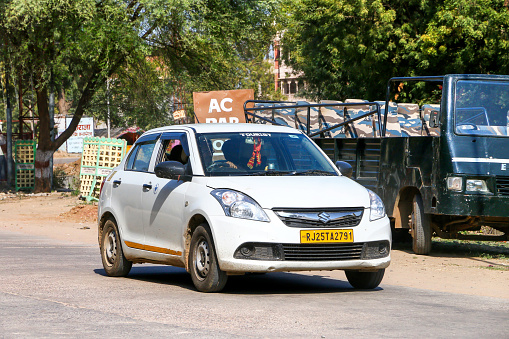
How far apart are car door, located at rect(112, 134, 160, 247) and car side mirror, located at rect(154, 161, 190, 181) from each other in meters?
0.86

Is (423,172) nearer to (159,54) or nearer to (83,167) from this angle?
(83,167)

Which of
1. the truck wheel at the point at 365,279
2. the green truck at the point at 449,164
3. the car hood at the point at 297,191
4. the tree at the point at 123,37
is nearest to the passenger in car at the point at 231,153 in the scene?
the car hood at the point at 297,191

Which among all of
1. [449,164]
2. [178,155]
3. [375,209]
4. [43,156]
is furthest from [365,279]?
[43,156]

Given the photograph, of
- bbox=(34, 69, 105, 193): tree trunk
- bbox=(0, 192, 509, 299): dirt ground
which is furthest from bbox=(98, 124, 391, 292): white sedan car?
bbox=(34, 69, 105, 193): tree trunk

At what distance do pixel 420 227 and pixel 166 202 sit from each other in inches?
218

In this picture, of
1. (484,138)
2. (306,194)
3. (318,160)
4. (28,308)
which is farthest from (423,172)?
(28,308)

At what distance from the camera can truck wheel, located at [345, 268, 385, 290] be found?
9.43 meters

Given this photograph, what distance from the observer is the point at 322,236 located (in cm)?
855

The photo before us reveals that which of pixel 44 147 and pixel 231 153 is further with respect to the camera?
pixel 44 147

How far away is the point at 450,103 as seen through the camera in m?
13.6

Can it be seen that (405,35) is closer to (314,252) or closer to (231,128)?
(231,128)

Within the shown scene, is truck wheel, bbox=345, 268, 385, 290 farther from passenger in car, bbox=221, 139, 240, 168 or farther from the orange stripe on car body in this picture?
the orange stripe on car body

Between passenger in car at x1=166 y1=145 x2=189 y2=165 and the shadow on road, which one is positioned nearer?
the shadow on road

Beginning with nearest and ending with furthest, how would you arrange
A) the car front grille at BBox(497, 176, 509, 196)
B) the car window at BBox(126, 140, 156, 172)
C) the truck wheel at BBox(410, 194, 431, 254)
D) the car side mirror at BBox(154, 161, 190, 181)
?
the car side mirror at BBox(154, 161, 190, 181) → the car window at BBox(126, 140, 156, 172) → the car front grille at BBox(497, 176, 509, 196) → the truck wheel at BBox(410, 194, 431, 254)
